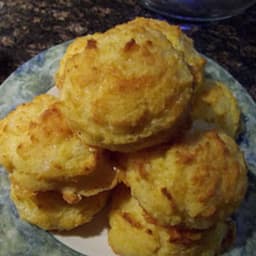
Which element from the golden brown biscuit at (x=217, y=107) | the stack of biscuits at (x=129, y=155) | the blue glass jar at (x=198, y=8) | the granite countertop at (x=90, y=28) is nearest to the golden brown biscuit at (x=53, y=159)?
the stack of biscuits at (x=129, y=155)

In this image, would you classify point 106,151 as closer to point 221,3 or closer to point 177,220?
point 177,220

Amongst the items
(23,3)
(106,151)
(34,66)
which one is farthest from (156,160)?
(23,3)

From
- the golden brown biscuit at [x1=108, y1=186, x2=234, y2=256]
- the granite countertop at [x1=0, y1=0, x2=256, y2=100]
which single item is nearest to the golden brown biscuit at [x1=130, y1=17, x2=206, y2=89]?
the golden brown biscuit at [x1=108, y1=186, x2=234, y2=256]

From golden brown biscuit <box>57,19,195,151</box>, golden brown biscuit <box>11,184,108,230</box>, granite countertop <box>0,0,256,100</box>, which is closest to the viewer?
golden brown biscuit <box>57,19,195,151</box>

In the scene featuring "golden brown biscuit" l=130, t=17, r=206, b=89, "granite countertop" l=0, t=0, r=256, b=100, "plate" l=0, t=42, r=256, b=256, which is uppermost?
"golden brown biscuit" l=130, t=17, r=206, b=89

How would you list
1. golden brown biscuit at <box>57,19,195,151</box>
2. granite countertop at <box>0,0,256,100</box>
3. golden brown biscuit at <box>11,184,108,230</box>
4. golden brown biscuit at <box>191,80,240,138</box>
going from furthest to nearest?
granite countertop at <box>0,0,256,100</box> < golden brown biscuit at <box>191,80,240,138</box> < golden brown biscuit at <box>11,184,108,230</box> < golden brown biscuit at <box>57,19,195,151</box>

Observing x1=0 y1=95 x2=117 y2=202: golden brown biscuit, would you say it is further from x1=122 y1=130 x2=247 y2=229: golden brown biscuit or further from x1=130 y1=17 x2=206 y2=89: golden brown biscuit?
x1=130 y1=17 x2=206 y2=89: golden brown biscuit

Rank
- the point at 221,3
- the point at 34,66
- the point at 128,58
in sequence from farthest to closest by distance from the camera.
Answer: the point at 221,3, the point at 34,66, the point at 128,58

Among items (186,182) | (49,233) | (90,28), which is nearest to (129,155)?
(186,182)
